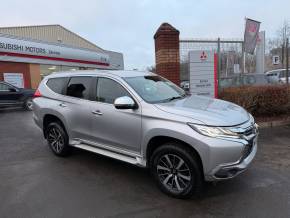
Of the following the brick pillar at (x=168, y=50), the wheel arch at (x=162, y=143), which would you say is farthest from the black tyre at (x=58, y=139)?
the brick pillar at (x=168, y=50)

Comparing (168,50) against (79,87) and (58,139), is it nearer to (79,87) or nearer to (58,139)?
(79,87)

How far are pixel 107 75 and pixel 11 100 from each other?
38.1 ft

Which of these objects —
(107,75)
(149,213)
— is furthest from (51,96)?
(149,213)

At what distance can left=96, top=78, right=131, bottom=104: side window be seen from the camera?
475 centimetres

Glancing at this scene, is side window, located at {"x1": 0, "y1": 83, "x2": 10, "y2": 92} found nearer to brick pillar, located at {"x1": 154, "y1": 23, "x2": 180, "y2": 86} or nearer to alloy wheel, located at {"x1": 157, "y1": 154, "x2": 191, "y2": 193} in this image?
brick pillar, located at {"x1": 154, "y1": 23, "x2": 180, "y2": 86}

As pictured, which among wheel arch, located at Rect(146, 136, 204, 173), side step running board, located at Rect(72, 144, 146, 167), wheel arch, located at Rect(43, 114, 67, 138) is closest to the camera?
wheel arch, located at Rect(146, 136, 204, 173)

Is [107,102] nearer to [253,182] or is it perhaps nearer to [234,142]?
[234,142]

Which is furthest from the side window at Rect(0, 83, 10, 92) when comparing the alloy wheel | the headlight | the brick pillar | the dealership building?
the headlight

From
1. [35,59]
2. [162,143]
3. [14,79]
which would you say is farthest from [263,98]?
[35,59]

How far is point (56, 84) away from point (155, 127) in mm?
2974

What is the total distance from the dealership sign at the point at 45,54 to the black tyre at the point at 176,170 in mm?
18044

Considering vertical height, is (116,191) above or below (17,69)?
below

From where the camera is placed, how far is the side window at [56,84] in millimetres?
5918

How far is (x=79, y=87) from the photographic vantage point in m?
5.51
